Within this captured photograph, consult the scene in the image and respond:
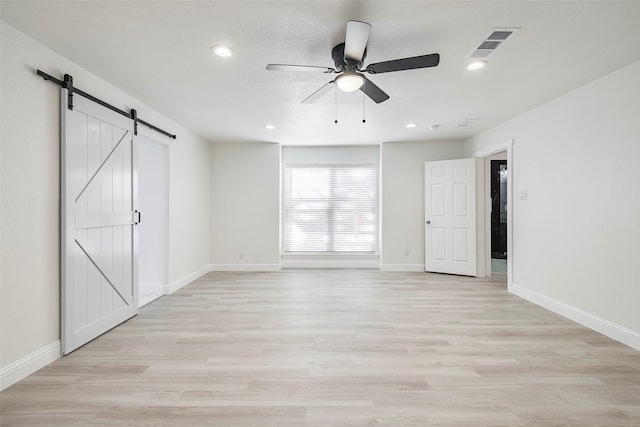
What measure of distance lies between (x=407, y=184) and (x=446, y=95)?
2.59 meters

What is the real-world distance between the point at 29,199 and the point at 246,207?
3.71 metres

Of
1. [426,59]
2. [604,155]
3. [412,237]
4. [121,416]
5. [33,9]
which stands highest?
[33,9]

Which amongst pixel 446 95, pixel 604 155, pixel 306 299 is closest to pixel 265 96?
pixel 446 95

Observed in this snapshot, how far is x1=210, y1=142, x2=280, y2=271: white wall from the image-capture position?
5797 mm

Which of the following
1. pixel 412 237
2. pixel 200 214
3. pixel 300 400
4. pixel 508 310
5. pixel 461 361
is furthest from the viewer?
pixel 412 237

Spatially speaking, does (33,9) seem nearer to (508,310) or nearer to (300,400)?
(300,400)

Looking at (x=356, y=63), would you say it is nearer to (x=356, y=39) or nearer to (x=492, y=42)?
(x=356, y=39)

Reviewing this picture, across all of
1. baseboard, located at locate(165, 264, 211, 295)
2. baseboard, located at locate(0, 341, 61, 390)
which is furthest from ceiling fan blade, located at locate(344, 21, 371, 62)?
baseboard, located at locate(165, 264, 211, 295)

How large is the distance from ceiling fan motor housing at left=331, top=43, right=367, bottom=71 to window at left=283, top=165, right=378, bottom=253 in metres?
3.80

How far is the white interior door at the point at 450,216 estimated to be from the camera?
5195mm

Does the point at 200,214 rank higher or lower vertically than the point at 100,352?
higher

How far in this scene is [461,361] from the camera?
233 cm

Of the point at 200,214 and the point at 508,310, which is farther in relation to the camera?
the point at 200,214

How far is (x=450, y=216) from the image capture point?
5.38m
